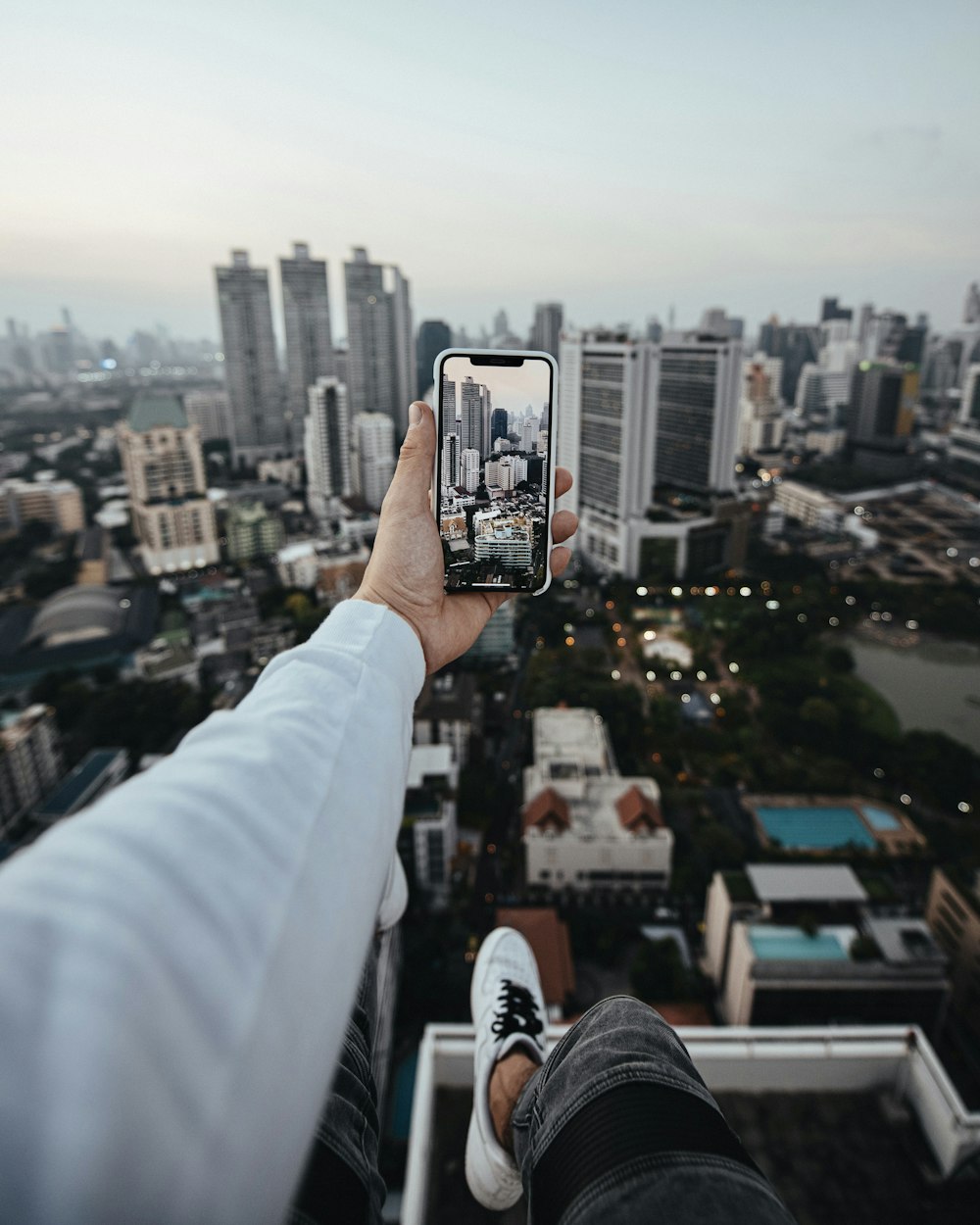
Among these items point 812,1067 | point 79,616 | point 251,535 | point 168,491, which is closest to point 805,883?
point 812,1067

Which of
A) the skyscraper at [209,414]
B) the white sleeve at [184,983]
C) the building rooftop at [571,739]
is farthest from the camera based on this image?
the skyscraper at [209,414]

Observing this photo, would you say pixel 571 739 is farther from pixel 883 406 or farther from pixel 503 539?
pixel 883 406

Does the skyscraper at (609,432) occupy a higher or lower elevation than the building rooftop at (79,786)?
higher

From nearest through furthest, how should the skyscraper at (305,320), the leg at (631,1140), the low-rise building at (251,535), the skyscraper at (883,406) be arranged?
the leg at (631,1140)
the low-rise building at (251,535)
the skyscraper at (883,406)
the skyscraper at (305,320)

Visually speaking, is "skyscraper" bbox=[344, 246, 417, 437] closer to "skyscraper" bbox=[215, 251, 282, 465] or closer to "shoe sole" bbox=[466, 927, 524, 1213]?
"skyscraper" bbox=[215, 251, 282, 465]

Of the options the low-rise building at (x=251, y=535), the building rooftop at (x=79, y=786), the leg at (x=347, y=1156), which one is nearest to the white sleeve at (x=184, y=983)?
the leg at (x=347, y=1156)

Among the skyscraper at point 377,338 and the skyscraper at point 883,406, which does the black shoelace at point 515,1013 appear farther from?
the skyscraper at point 883,406

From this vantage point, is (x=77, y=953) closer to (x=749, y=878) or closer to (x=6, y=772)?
(x=749, y=878)
